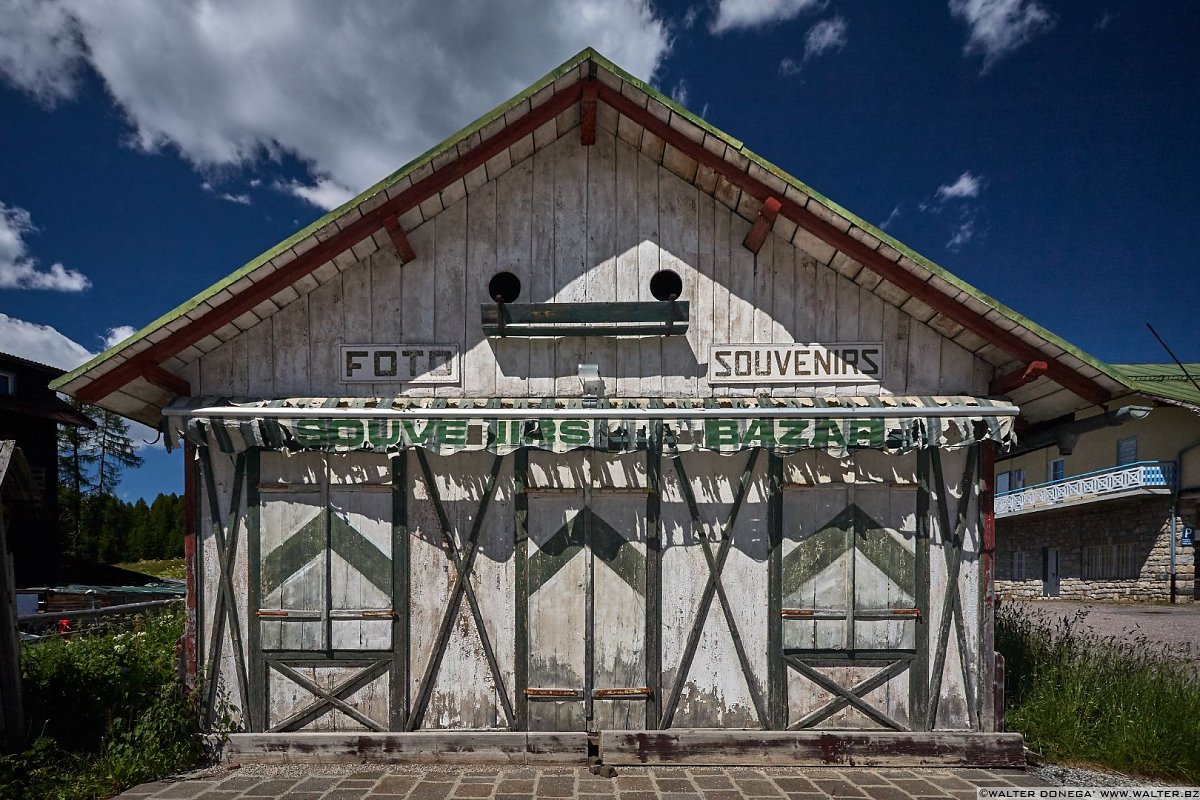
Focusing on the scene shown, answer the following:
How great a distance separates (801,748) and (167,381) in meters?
6.89

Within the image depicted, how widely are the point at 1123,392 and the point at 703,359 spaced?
3.77 metres

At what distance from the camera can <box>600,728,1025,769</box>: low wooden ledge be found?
5.68 metres

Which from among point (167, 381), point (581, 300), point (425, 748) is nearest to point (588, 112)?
point (581, 300)

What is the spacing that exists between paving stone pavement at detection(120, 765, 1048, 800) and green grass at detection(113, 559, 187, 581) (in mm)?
31378

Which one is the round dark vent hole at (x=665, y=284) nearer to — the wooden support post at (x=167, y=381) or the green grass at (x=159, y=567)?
the wooden support post at (x=167, y=381)

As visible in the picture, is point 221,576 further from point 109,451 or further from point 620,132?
point 109,451

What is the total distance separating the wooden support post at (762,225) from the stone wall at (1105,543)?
79.1 ft

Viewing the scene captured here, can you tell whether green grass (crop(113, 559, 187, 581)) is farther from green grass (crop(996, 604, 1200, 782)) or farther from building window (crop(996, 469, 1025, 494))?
building window (crop(996, 469, 1025, 494))

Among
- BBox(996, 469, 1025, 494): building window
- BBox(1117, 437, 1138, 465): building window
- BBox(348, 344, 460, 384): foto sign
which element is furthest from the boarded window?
BBox(348, 344, 460, 384): foto sign

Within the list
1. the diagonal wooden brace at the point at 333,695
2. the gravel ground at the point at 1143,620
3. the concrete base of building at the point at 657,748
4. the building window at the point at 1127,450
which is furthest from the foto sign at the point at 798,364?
the building window at the point at 1127,450

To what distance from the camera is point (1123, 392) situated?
5621 mm

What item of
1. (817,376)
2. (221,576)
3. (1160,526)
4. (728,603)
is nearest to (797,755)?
(728,603)

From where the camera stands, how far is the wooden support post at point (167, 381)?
19.1 feet

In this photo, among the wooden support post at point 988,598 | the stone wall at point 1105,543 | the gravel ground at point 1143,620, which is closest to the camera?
the wooden support post at point 988,598
